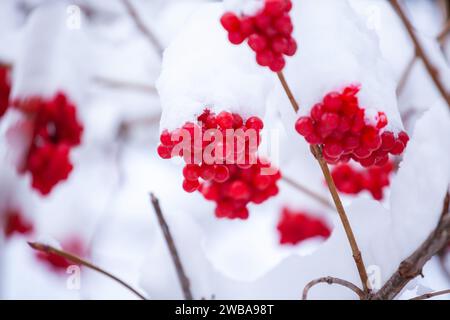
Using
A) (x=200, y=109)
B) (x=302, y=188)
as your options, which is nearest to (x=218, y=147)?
(x=200, y=109)

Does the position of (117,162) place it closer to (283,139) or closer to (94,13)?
(94,13)

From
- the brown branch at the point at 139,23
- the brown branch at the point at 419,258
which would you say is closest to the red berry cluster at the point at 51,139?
the brown branch at the point at 139,23

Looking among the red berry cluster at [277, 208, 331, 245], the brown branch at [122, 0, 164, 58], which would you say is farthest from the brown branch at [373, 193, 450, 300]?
the brown branch at [122, 0, 164, 58]

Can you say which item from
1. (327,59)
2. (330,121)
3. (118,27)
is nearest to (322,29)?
(327,59)

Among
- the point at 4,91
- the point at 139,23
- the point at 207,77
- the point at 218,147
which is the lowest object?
the point at 218,147

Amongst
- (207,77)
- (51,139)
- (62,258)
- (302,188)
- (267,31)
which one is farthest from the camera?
(62,258)

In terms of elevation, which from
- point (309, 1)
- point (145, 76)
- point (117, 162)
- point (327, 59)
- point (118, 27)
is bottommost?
point (327, 59)

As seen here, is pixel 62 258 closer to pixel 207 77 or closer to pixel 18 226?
pixel 18 226
